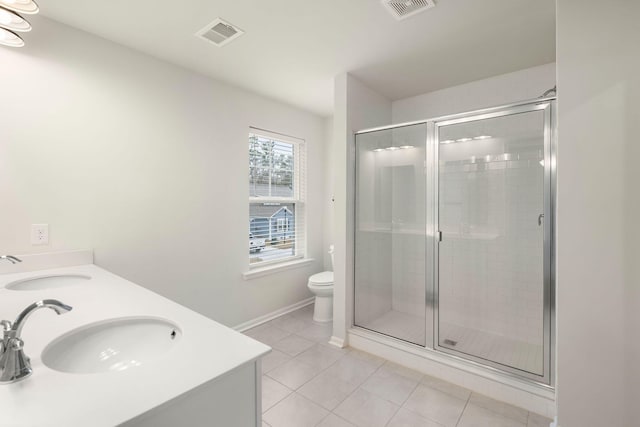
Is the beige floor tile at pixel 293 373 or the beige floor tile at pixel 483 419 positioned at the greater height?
the beige floor tile at pixel 293 373

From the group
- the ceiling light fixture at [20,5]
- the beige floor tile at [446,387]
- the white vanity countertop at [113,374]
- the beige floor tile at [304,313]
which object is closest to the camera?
the white vanity countertop at [113,374]

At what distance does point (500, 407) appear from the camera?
1925mm

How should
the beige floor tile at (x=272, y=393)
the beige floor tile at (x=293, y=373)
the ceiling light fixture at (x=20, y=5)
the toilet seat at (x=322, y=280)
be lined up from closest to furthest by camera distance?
the ceiling light fixture at (x=20, y=5)
the beige floor tile at (x=272, y=393)
the beige floor tile at (x=293, y=373)
the toilet seat at (x=322, y=280)

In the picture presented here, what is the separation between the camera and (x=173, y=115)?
252 cm

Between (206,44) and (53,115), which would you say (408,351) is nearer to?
(206,44)

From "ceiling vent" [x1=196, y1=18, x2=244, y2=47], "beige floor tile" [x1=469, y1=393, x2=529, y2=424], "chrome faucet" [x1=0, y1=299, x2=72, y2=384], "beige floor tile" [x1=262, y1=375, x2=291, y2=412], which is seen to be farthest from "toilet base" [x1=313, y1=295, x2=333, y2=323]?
"chrome faucet" [x1=0, y1=299, x2=72, y2=384]

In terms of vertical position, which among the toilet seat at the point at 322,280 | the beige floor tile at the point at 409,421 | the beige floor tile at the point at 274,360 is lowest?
the beige floor tile at the point at 409,421

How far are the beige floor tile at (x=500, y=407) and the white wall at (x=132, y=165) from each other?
2109 millimetres

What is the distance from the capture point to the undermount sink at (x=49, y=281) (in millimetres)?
1671

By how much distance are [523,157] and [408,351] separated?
5.66 ft

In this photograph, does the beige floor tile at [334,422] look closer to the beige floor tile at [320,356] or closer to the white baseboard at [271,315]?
the beige floor tile at [320,356]

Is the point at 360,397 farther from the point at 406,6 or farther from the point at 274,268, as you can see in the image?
the point at 406,6

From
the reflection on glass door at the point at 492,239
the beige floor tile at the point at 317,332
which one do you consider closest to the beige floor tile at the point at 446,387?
the reflection on glass door at the point at 492,239

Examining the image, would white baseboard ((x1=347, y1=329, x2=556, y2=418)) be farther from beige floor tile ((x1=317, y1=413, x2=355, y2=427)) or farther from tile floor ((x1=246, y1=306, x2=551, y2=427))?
beige floor tile ((x1=317, y1=413, x2=355, y2=427))
